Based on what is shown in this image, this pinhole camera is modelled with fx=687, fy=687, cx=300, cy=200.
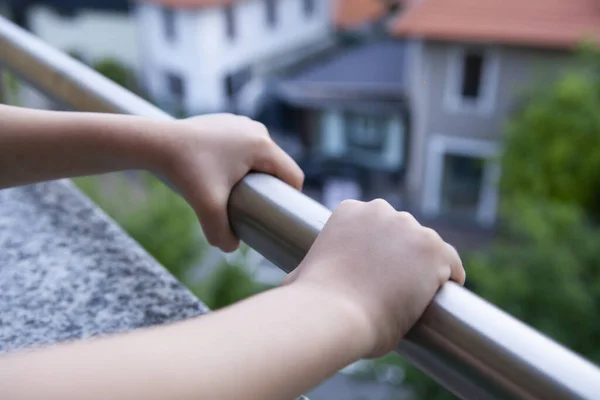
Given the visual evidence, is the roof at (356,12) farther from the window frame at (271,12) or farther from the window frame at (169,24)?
the window frame at (169,24)

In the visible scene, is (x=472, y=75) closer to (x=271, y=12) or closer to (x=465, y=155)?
(x=465, y=155)

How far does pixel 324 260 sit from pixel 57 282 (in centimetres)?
25

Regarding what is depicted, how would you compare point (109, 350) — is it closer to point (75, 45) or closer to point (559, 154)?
point (559, 154)

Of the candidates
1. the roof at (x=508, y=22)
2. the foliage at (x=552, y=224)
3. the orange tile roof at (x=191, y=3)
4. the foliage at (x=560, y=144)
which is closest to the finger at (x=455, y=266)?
the foliage at (x=552, y=224)

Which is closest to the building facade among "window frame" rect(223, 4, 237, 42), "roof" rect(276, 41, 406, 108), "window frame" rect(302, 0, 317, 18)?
"roof" rect(276, 41, 406, 108)

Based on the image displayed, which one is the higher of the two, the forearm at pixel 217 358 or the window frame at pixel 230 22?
the forearm at pixel 217 358

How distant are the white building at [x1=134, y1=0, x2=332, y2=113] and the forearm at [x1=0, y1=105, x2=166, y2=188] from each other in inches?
159

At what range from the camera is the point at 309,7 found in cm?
565

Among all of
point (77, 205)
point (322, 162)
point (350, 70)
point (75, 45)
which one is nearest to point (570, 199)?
point (322, 162)

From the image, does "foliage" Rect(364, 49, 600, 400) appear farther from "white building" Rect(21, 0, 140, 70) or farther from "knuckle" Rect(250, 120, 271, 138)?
"white building" Rect(21, 0, 140, 70)

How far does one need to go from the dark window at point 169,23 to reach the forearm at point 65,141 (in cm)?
441

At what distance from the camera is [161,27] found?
15.7 feet

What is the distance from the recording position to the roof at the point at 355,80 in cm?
443

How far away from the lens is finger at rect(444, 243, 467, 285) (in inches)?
13.2
